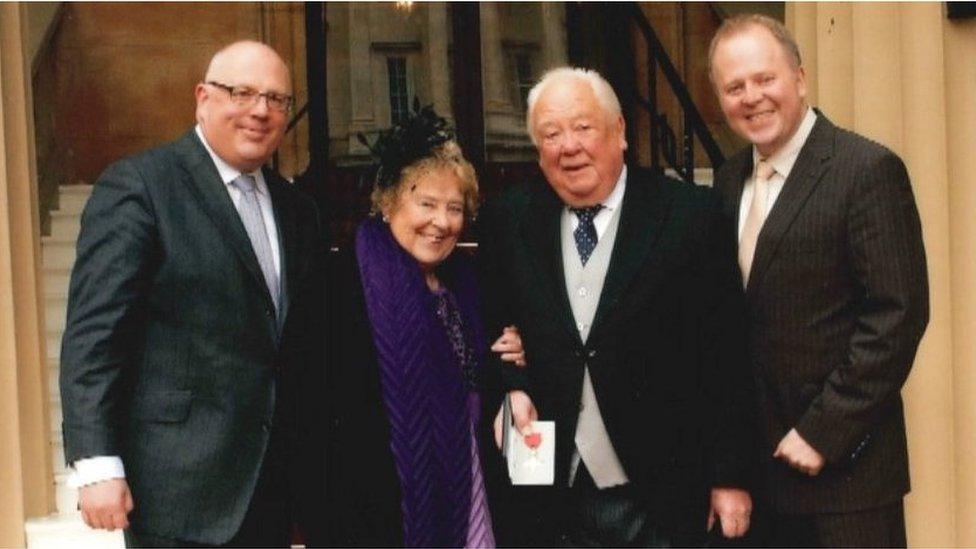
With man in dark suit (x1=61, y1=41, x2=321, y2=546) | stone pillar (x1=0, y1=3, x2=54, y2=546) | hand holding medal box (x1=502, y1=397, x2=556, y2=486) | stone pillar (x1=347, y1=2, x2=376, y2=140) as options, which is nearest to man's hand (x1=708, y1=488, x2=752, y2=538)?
hand holding medal box (x1=502, y1=397, x2=556, y2=486)

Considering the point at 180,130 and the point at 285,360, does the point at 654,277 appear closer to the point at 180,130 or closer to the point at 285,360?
the point at 285,360

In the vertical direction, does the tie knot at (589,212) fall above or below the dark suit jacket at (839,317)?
above

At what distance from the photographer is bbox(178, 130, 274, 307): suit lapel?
114 inches

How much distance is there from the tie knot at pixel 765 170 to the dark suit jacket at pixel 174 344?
1315mm

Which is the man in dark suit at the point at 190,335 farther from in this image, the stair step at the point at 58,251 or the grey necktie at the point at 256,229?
the stair step at the point at 58,251

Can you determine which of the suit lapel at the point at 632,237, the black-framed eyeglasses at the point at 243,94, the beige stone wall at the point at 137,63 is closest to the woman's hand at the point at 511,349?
the suit lapel at the point at 632,237

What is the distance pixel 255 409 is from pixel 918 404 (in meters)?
2.22

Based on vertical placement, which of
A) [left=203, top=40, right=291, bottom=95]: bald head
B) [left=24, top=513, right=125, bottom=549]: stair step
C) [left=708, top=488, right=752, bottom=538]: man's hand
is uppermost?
[left=203, top=40, right=291, bottom=95]: bald head

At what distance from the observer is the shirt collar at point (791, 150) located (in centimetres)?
294

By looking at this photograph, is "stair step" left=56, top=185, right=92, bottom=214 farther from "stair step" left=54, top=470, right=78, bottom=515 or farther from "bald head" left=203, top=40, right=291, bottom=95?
"bald head" left=203, top=40, right=291, bottom=95

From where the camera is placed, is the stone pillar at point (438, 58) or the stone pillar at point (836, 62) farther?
the stone pillar at point (438, 58)

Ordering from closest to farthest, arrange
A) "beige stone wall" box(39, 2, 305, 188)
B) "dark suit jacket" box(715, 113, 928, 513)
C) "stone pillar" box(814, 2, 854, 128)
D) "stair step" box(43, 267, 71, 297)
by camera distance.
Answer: "dark suit jacket" box(715, 113, 928, 513)
"stone pillar" box(814, 2, 854, 128)
"stair step" box(43, 267, 71, 297)
"beige stone wall" box(39, 2, 305, 188)

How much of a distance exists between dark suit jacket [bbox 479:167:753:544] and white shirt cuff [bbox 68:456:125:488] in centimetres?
106

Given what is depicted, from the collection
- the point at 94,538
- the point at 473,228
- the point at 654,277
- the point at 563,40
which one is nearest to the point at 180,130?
the point at 563,40
